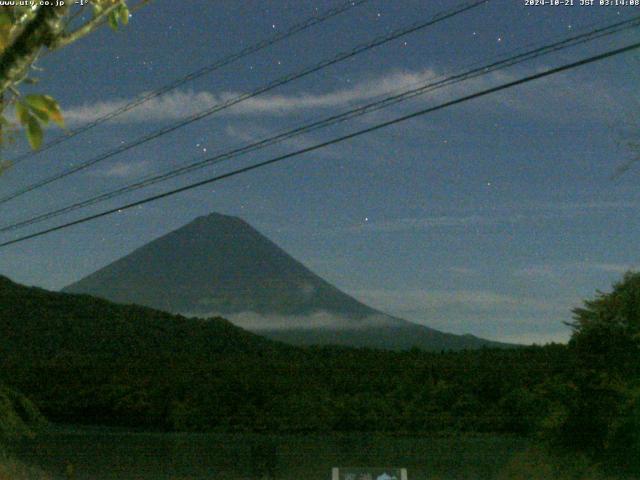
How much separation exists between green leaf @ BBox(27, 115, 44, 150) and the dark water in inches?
454

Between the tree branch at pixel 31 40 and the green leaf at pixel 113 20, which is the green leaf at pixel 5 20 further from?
the green leaf at pixel 113 20

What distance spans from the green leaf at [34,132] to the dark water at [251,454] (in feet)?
37.9

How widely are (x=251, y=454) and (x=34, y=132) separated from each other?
1236 centimetres

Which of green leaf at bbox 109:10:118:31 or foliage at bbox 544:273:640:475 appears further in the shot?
foliage at bbox 544:273:640:475

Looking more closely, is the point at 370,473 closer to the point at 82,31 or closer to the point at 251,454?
the point at 251,454

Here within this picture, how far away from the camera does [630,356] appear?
38.0 ft

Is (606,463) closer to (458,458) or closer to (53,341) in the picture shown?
(458,458)

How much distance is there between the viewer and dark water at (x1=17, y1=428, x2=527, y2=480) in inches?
534

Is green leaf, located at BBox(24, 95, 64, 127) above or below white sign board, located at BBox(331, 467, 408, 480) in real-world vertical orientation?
above

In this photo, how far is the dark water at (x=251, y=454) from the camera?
1355 centimetres

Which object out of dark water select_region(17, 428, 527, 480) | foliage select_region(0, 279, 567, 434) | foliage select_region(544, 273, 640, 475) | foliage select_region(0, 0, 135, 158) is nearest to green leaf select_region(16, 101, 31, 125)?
foliage select_region(0, 0, 135, 158)

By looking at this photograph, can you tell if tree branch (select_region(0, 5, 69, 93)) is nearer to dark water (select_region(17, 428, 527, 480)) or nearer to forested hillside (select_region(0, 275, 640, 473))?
forested hillside (select_region(0, 275, 640, 473))

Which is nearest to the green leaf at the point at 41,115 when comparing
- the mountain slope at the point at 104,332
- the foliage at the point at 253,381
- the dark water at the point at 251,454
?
the foliage at the point at 253,381

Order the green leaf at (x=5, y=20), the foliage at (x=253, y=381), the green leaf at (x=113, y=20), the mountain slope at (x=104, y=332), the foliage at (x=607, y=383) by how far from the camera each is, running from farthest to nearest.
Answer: the mountain slope at (x=104, y=332) < the foliage at (x=253, y=381) < the foliage at (x=607, y=383) < the green leaf at (x=113, y=20) < the green leaf at (x=5, y=20)
